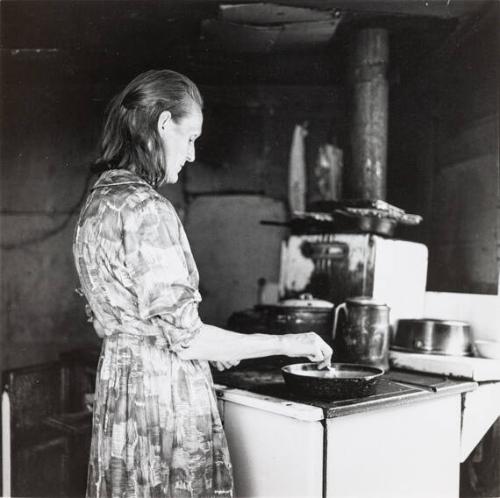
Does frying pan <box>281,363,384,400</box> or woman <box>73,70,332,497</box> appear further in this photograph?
frying pan <box>281,363,384,400</box>

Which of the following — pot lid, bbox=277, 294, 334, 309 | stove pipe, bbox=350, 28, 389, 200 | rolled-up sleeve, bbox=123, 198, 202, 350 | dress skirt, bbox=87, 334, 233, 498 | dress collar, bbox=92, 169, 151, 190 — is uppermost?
stove pipe, bbox=350, 28, 389, 200

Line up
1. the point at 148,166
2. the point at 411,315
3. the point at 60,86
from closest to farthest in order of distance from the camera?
the point at 148,166, the point at 411,315, the point at 60,86

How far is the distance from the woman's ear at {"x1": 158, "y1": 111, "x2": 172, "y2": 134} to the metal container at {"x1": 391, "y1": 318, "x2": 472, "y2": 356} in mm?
1403

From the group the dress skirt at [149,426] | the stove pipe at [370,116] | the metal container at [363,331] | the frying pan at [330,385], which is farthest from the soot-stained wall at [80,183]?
the dress skirt at [149,426]

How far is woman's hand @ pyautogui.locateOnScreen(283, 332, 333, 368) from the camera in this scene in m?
1.47

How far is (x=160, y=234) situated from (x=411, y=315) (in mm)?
1590

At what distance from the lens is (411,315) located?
2562mm

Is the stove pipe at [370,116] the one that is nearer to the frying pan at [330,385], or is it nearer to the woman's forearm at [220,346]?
the frying pan at [330,385]

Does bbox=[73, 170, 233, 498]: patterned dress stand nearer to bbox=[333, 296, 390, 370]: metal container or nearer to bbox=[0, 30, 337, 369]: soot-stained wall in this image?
bbox=[333, 296, 390, 370]: metal container

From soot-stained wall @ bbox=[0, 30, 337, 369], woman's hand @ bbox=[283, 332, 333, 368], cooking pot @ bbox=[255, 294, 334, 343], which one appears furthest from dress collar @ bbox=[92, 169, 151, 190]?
soot-stained wall @ bbox=[0, 30, 337, 369]

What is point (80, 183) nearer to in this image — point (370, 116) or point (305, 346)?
point (370, 116)

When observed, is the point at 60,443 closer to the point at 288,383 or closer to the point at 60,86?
the point at 288,383

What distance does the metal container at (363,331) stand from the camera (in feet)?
7.01

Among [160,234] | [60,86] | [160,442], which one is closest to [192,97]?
[160,234]
